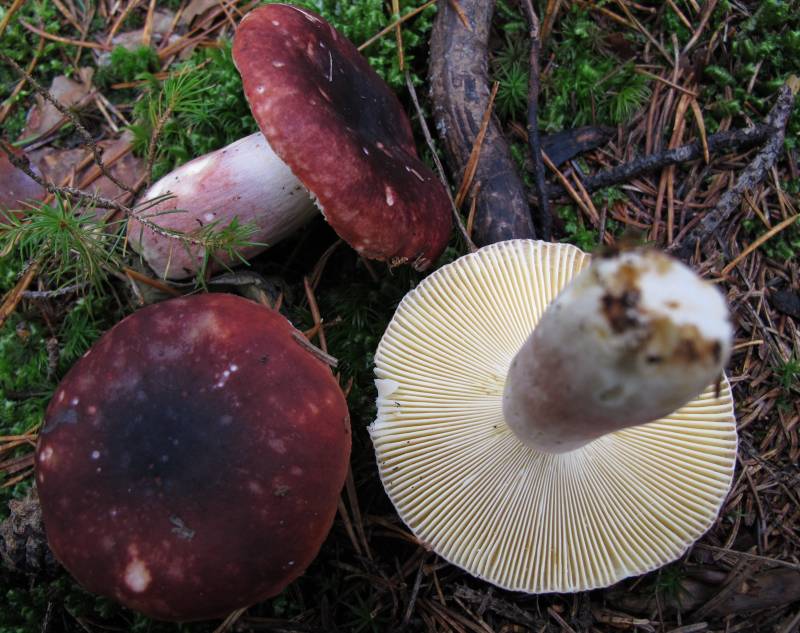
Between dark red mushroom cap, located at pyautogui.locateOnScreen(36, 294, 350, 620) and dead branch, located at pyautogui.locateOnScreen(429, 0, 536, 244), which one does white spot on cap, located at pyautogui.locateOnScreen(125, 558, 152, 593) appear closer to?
dark red mushroom cap, located at pyautogui.locateOnScreen(36, 294, 350, 620)

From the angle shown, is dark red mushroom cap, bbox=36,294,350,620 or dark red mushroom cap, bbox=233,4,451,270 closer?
dark red mushroom cap, bbox=36,294,350,620

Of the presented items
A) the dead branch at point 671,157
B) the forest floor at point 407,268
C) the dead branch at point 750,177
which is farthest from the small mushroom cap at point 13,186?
the dead branch at point 750,177

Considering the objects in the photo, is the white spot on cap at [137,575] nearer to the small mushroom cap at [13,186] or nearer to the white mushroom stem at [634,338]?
the white mushroom stem at [634,338]

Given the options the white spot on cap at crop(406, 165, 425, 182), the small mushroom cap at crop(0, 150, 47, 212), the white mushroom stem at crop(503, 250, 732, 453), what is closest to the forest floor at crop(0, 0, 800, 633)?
the small mushroom cap at crop(0, 150, 47, 212)

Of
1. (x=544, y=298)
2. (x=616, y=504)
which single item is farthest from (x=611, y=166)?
(x=616, y=504)

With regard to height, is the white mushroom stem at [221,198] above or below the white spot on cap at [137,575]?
above

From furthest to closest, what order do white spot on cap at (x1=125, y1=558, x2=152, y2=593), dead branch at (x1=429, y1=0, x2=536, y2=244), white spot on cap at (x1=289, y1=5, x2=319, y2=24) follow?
dead branch at (x1=429, y1=0, x2=536, y2=244) < white spot on cap at (x1=289, y1=5, x2=319, y2=24) < white spot on cap at (x1=125, y1=558, x2=152, y2=593)

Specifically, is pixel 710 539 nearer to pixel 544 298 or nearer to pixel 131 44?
pixel 544 298
